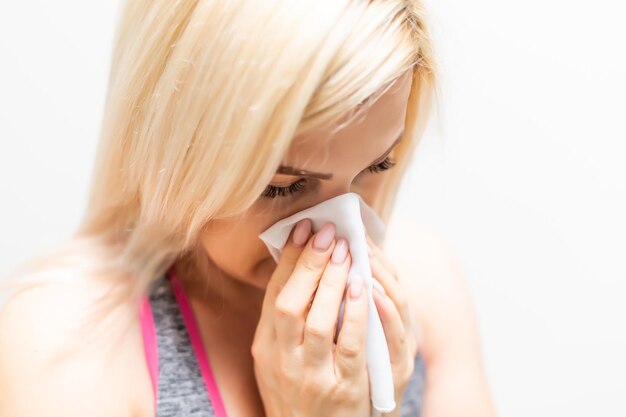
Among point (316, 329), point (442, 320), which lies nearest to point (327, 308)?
point (316, 329)

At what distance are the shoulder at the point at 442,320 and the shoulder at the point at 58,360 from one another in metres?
0.36

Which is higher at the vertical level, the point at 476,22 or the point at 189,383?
the point at 476,22

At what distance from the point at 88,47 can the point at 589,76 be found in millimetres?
712

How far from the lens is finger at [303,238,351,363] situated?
73cm

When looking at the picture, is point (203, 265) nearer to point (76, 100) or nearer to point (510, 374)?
point (76, 100)

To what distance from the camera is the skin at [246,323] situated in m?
0.71

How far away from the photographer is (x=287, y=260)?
755 millimetres

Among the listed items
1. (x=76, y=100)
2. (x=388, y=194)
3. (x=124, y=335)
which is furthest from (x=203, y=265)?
(x=76, y=100)

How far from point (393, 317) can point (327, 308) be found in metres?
0.08

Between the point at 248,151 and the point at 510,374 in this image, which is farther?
the point at 510,374

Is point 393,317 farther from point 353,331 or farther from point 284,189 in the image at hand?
point 284,189

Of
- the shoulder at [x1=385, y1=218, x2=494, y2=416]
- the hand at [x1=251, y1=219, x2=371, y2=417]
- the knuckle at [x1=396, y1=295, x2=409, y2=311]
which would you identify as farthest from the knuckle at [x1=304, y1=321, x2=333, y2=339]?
the shoulder at [x1=385, y1=218, x2=494, y2=416]

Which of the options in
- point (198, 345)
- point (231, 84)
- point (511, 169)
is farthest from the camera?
point (511, 169)

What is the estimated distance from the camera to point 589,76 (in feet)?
3.82
